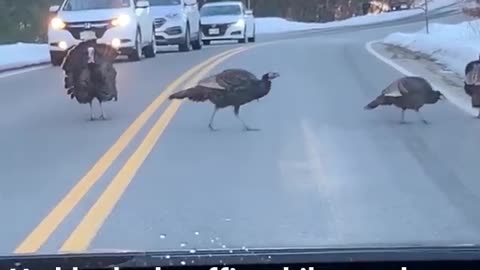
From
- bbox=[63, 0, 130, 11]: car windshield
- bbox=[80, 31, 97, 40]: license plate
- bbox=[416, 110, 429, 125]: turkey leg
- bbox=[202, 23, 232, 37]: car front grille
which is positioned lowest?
bbox=[202, 23, 232, 37]: car front grille

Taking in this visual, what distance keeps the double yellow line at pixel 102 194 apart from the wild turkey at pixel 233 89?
0.60m

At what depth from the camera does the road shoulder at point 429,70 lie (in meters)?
15.1

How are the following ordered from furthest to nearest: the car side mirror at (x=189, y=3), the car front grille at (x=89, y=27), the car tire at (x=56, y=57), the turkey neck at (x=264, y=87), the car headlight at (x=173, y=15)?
1. the car side mirror at (x=189, y=3)
2. the car headlight at (x=173, y=15)
3. the car tire at (x=56, y=57)
4. the car front grille at (x=89, y=27)
5. the turkey neck at (x=264, y=87)

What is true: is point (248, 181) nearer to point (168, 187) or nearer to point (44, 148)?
point (168, 187)

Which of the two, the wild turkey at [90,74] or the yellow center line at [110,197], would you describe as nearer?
the yellow center line at [110,197]

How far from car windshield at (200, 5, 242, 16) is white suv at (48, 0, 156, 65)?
10411 millimetres

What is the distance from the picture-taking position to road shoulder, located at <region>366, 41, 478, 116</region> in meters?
15.1

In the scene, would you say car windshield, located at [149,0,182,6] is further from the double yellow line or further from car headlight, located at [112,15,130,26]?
the double yellow line

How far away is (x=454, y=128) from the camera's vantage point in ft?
42.4

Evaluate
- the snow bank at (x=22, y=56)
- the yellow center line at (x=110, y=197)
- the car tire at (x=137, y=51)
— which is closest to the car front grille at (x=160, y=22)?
the snow bank at (x=22, y=56)

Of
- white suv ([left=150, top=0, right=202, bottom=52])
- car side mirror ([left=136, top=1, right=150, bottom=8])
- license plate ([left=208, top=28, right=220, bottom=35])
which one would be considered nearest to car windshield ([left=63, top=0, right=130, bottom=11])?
car side mirror ([left=136, top=1, right=150, bottom=8])

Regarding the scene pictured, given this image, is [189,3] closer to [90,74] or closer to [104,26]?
[104,26]

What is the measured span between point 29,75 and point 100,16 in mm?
2773

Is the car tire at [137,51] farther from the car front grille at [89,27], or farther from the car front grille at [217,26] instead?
the car front grille at [217,26]
